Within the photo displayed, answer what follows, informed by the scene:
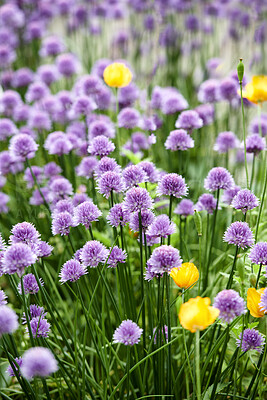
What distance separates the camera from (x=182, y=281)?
2.98ft

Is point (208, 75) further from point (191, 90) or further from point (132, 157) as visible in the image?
point (132, 157)

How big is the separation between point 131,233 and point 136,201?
16.1 inches

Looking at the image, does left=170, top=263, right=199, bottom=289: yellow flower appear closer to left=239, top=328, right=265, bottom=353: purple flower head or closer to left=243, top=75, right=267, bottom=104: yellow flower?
left=239, top=328, right=265, bottom=353: purple flower head

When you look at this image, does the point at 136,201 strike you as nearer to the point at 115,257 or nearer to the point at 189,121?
the point at 115,257

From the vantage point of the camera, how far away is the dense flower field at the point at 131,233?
0.97 meters

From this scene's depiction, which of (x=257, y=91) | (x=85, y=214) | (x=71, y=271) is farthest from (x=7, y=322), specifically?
(x=257, y=91)

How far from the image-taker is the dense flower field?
0.97 metres

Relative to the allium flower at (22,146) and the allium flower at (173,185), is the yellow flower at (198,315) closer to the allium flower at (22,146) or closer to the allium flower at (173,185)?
the allium flower at (173,185)

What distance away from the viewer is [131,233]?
138 cm

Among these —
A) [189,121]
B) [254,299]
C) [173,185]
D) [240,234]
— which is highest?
[189,121]

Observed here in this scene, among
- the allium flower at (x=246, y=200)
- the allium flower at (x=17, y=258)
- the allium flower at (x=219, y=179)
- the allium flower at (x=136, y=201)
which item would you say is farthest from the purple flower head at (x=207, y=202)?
the allium flower at (x=17, y=258)

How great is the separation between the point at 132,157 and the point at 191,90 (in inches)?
81.0

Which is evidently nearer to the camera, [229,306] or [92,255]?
[229,306]

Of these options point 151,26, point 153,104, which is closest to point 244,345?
point 153,104
